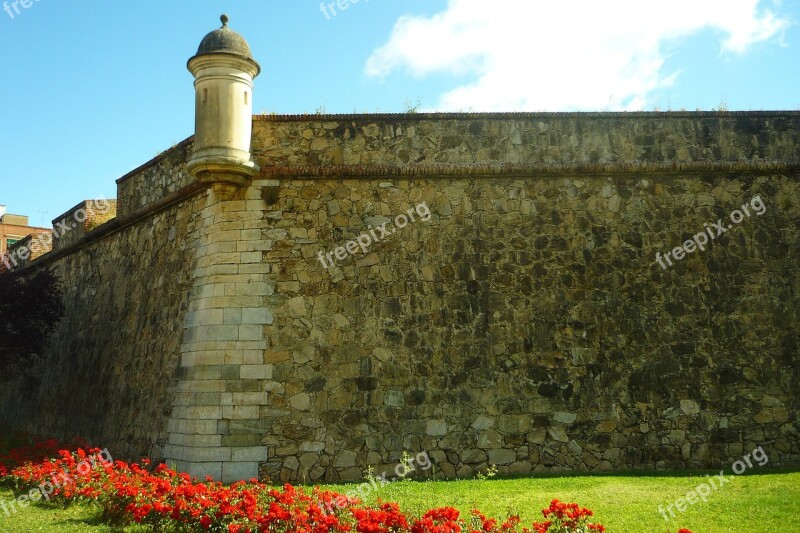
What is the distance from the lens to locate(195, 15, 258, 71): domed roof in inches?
356

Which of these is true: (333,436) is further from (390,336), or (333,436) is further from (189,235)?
(189,235)

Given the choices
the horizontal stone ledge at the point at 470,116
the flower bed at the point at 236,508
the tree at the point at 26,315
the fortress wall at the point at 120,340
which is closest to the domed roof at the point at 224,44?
the horizontal stone ledge at the point at 470,116

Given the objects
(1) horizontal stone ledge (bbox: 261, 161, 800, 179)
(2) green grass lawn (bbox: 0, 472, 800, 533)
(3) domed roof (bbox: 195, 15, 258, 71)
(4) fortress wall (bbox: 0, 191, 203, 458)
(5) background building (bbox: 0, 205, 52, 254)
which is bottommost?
(2) green grass lawn (bbox: 0, 472, 800, 533)

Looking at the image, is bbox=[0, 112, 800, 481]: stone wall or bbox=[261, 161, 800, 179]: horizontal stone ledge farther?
bbox=[261, 161, 800, 179]: horizontal stone ledge

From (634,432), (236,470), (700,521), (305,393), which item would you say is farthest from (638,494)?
(236,470)

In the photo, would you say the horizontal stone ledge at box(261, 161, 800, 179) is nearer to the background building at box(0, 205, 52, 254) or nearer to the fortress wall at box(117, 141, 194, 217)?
the fortress wall at box(117, 141, 194, 217)

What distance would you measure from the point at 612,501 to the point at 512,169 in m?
4.62

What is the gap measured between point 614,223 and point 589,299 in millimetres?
1171

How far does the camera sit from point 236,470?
8508mm

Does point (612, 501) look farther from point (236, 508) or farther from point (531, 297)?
point (236, 508)

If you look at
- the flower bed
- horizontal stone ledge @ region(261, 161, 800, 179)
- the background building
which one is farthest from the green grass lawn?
the background building

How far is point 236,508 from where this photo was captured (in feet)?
20.4

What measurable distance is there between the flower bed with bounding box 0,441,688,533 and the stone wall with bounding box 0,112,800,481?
114cm

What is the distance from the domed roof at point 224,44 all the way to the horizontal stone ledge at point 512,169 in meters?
1.56
